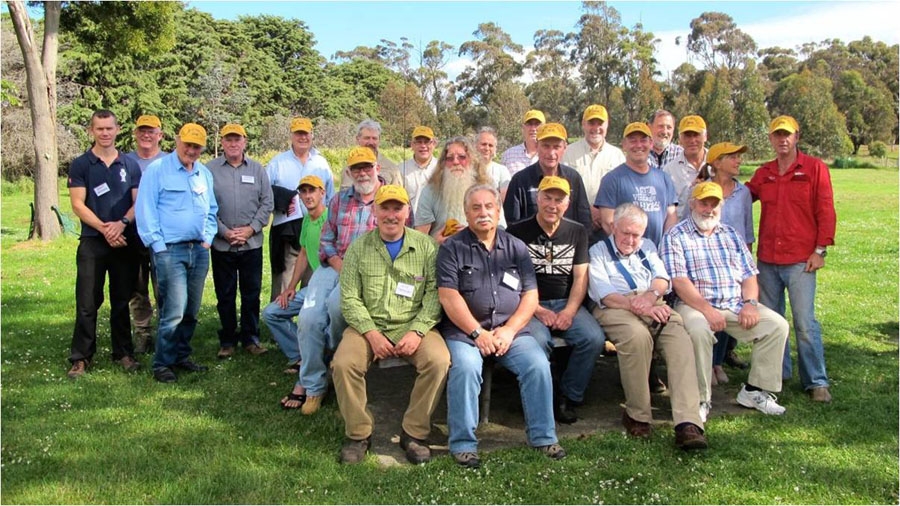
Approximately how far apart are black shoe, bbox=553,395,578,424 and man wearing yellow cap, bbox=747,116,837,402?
2.01 metres

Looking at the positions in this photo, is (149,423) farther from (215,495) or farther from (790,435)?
(790,435)

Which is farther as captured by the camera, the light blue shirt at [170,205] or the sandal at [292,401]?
the light blue shirt at [170,205]

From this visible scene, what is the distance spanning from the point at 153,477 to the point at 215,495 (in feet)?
1.56

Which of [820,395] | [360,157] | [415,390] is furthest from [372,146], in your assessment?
[820,395]

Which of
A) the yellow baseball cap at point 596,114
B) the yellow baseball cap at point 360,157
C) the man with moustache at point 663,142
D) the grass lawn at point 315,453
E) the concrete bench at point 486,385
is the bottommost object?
the grass lawn at point 315,453

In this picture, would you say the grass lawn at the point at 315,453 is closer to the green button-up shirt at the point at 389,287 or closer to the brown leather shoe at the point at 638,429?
the brown leather shoe at the point at 638,429

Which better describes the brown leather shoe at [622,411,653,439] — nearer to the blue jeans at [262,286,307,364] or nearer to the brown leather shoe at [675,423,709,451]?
the brown leather shoe at [675,423,709,451]

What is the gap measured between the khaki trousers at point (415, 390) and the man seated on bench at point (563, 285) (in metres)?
0.86

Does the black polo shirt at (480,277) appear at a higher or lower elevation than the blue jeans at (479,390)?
higher

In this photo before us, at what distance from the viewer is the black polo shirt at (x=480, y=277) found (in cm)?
474

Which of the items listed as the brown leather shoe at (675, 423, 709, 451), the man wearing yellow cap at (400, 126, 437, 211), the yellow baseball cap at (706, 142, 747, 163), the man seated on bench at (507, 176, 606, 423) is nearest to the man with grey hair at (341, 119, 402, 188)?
the man wearing yellow cap at (400, 126, 437, 211)

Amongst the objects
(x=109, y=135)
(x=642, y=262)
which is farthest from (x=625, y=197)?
(x=109, y=135)

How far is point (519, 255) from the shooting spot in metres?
4.88

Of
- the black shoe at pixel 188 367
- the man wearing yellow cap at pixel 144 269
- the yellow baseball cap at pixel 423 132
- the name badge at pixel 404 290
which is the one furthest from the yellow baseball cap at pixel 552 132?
the black shoe at pixel 188 367
